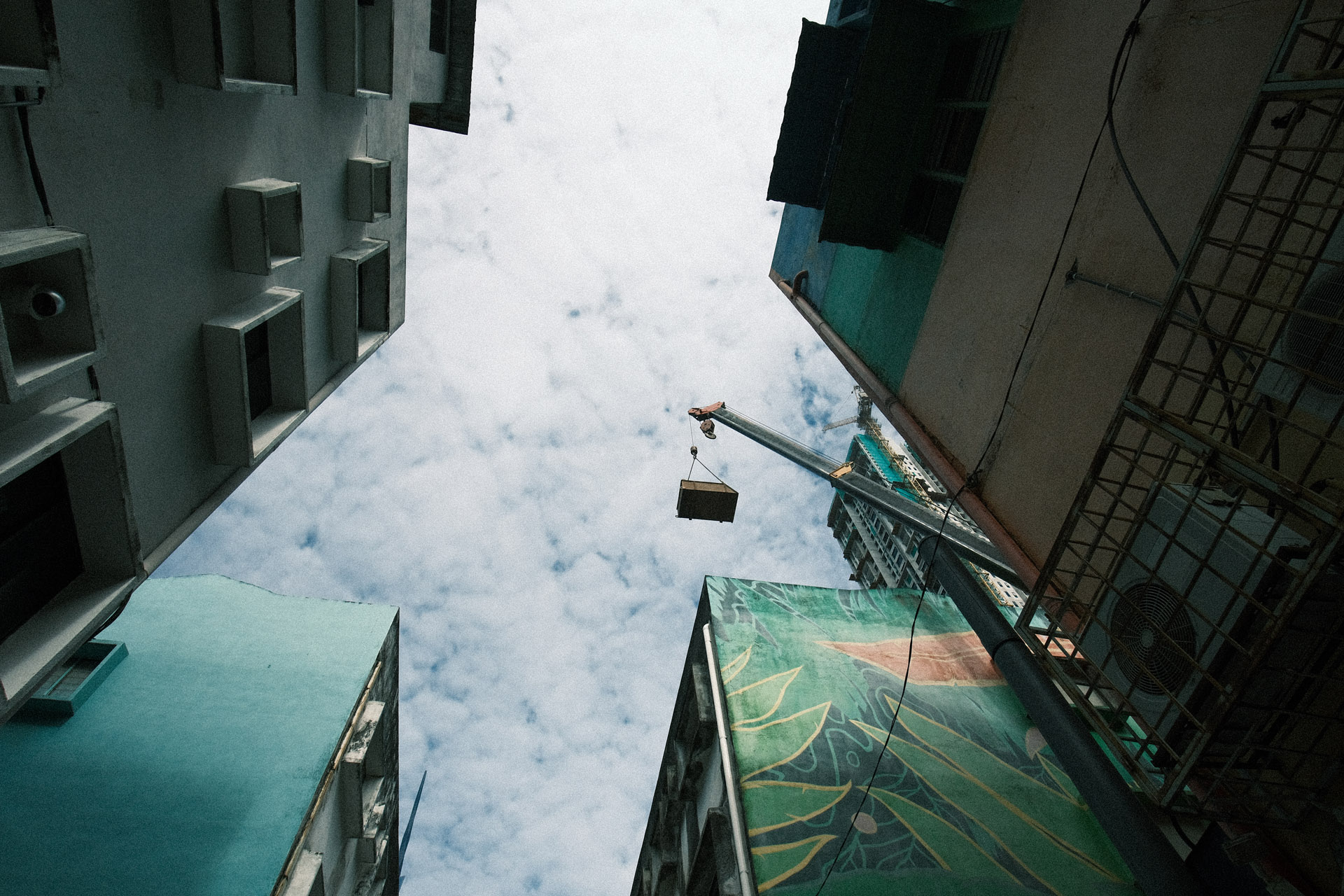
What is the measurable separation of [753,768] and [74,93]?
13.2 meters

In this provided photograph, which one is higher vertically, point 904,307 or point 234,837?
point 904,307

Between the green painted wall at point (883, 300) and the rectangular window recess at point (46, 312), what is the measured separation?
973 cm

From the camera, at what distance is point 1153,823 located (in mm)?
5004

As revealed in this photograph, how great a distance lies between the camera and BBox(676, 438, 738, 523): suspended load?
14.1 meters

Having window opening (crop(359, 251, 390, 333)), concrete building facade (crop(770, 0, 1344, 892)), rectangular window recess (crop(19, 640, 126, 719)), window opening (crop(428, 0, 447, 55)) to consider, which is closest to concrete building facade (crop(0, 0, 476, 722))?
window opening (crop(359, 251, 390, 333))

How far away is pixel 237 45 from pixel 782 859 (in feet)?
44.0

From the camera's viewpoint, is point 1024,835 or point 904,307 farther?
point 1024,835

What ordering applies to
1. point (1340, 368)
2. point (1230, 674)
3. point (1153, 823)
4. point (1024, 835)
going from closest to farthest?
point (1340, 368)
point (1230, 674)
point (1153, 823)
point (1024, 835)

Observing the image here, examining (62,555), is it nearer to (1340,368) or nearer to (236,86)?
(236,86)

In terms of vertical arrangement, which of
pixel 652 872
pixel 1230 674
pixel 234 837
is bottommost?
pixel 652 872

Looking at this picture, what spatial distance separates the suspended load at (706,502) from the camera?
1411 cm

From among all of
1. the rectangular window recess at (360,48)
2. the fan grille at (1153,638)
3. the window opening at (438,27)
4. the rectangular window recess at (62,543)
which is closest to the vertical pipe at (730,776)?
the fan grille at (1153,638)

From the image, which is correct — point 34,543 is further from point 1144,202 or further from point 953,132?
point 953,132

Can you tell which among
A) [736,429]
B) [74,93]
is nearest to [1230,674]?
[74,93]
